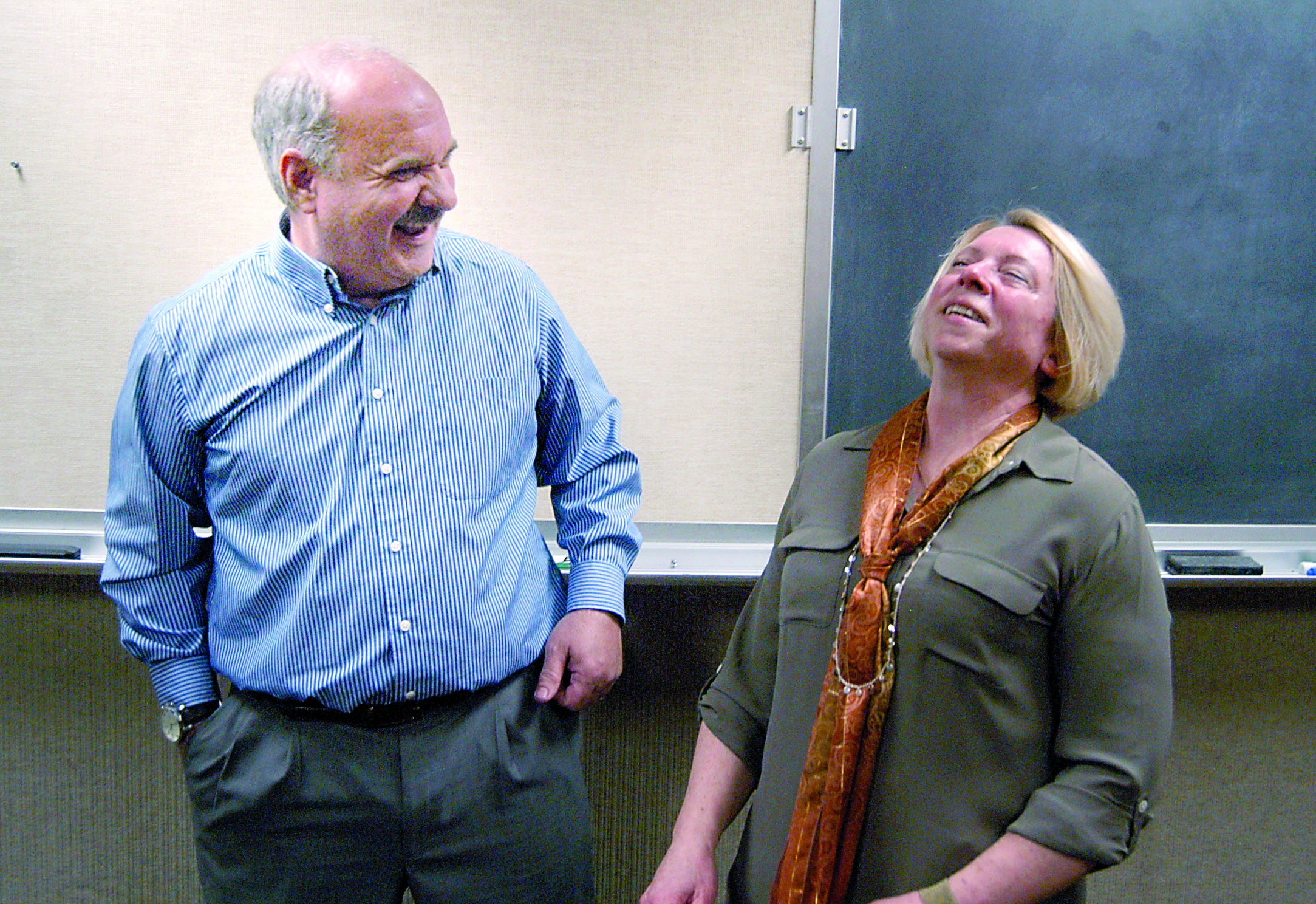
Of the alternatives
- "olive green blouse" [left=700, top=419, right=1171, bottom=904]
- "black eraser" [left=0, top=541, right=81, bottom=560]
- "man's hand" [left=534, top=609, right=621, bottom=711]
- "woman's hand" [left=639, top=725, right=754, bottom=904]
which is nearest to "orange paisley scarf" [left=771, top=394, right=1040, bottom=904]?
"olive green blouse" [left=700, top=419, right=1171, bottom=904]

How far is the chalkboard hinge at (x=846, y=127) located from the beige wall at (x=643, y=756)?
91 centimetres

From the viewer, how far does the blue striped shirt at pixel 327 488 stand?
120 centimetres

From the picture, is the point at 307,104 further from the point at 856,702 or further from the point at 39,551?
the point at 39,551

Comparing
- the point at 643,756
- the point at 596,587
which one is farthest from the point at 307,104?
the point at 643,756

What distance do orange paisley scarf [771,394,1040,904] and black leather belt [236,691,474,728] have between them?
503 millimetres

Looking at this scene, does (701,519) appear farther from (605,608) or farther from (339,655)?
(339,655)

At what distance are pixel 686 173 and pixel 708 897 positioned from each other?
4.02ft

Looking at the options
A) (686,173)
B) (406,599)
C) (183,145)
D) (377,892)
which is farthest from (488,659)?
(183,145)

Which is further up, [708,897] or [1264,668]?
[708,897]

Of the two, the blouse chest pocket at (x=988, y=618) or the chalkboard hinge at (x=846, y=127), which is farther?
the chalkboard hinge at (x=846, y=127)

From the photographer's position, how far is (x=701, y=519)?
184cm

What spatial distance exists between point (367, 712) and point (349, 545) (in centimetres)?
22

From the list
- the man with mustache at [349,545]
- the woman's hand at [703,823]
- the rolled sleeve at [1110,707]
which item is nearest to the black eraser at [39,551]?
the man with mustache at [349,545]

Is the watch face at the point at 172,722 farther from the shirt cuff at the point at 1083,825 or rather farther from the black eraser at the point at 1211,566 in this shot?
the black eraser at the point at 1211,566
